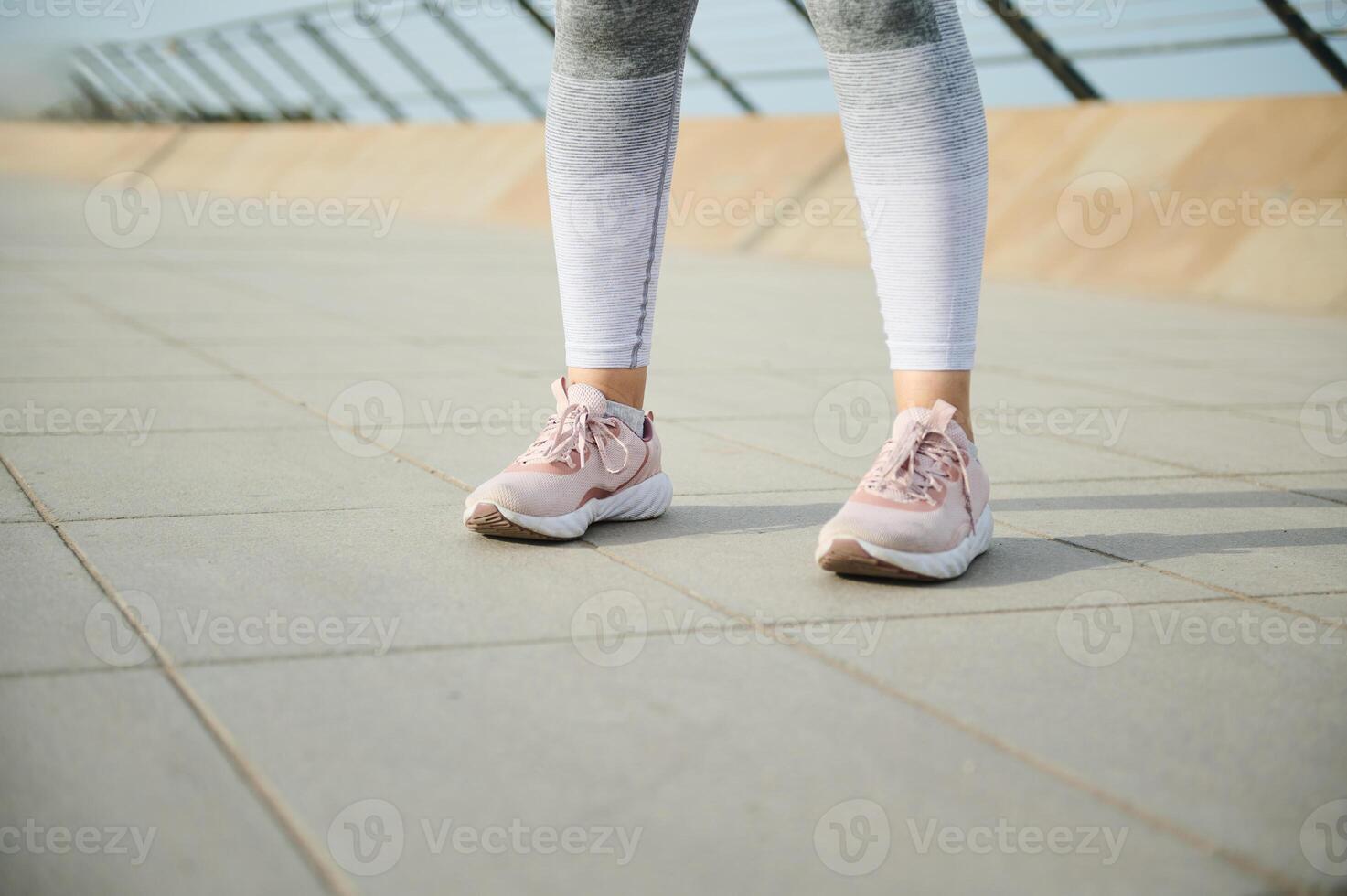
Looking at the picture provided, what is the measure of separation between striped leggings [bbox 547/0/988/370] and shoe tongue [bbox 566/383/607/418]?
1.5 inches

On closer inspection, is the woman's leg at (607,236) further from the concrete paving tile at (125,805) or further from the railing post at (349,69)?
the railing post at (349,69)

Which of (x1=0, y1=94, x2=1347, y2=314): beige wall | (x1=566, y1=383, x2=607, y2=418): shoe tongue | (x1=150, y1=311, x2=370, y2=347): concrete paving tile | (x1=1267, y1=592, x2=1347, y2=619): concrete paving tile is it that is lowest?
(x1=0, y1=94, x2=1347, y2=314): beige wall

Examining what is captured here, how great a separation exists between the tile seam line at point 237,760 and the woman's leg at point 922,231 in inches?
25.6

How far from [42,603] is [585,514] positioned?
1.99ft

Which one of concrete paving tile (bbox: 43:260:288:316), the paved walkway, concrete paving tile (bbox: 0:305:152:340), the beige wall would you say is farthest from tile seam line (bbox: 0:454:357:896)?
the beige wall

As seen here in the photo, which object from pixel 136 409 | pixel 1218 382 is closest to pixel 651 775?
pixel 136 409

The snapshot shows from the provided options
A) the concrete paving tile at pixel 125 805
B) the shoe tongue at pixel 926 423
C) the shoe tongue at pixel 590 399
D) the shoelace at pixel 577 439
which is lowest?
the shoelace at pixel 577 439

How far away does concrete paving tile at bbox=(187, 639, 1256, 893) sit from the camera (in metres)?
0.83

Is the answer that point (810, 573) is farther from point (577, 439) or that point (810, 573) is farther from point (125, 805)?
point (125, 805)

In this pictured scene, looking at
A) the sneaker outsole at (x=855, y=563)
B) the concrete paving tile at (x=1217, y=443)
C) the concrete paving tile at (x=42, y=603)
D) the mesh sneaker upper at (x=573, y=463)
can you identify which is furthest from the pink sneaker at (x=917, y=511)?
the concrete paving tile at (x=1217, y=443)

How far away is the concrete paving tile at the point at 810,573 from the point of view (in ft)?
4.53

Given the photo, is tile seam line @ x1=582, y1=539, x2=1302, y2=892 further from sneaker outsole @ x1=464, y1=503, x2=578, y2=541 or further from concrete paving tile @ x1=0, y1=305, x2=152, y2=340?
concrete paving tile @ x1=0, y1=305, x2=152, y2=340

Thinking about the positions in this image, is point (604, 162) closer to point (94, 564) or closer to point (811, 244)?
point (94, 564)

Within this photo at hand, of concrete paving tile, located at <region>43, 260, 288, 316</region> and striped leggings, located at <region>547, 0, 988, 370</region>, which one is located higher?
striped leggings, located at <region>547, 0, 988, 370</region>
